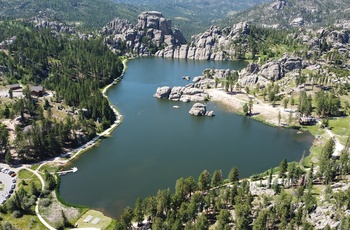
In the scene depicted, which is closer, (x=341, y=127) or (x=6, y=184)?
(x=6, y=184)

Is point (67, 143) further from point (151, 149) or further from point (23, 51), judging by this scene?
point (23, 51)

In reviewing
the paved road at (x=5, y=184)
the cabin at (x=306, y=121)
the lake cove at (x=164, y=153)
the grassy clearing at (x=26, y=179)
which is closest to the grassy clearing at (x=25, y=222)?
the paved road at (x=5, y=184)

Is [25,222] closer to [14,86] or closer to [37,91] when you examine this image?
[37,91]

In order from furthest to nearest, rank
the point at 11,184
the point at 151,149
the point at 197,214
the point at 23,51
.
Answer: the point at 23,51 < the point at 151,149 < the point at 11,184 < the point at 197,214

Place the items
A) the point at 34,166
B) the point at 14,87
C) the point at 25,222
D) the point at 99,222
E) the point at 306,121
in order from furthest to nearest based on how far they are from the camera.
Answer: the point at 14,87
the point at 306,121
the point at 34,166
the point at 99,222
the point at 25,222

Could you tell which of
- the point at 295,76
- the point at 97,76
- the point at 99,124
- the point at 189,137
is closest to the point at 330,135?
the point at 189,137

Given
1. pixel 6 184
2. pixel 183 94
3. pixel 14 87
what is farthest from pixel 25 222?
pixel 183 94

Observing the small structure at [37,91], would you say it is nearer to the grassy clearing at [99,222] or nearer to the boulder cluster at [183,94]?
the boulder cluster at [183,94]
